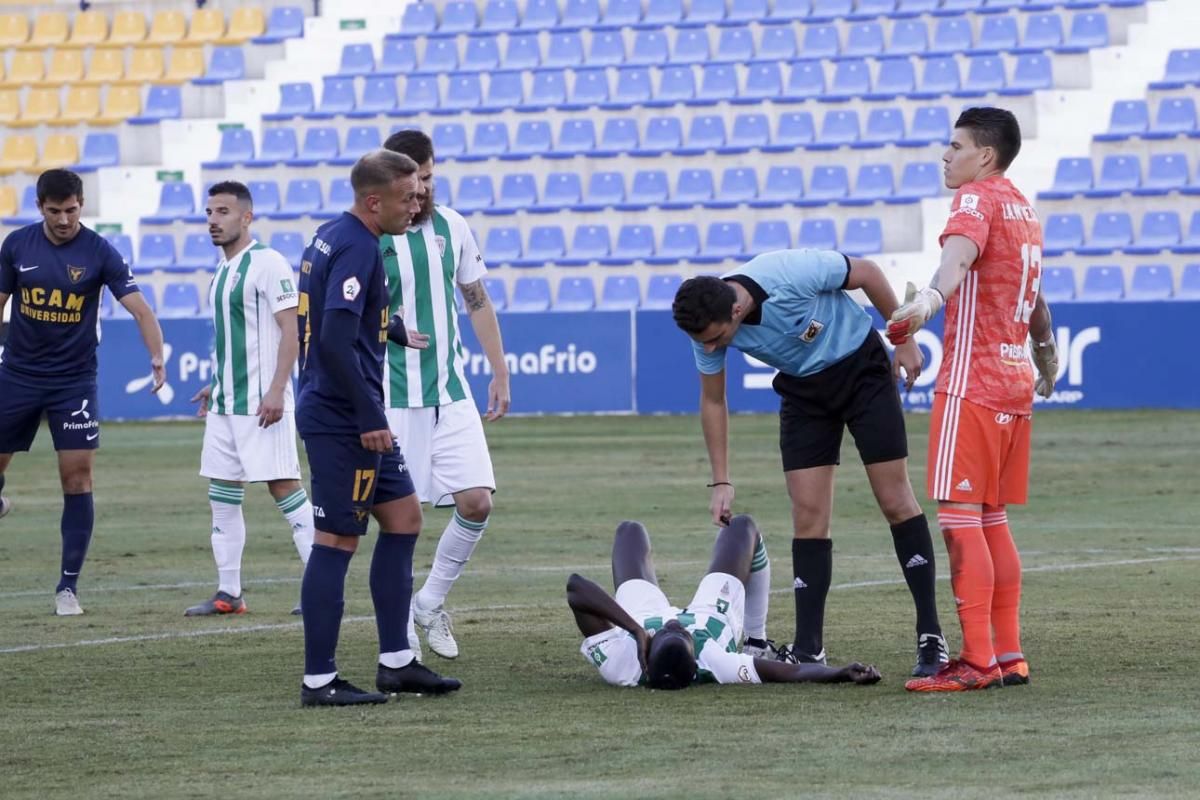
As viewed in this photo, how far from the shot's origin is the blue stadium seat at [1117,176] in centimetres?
2686

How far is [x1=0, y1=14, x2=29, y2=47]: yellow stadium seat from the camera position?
116 feet

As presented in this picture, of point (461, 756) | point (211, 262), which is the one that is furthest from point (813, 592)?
point (211, 262)

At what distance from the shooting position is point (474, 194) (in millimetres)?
29625

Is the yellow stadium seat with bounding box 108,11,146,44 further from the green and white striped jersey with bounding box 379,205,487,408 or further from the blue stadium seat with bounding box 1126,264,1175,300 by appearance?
the green and white striped jersey with bounding box 379,205,487,408

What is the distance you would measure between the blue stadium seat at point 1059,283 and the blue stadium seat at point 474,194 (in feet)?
27.0

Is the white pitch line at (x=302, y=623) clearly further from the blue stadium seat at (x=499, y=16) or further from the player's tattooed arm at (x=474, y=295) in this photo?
the blue stadium seat at (x=499, y=16)

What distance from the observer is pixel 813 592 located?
A: 775cm

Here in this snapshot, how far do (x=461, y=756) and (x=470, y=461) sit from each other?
256 centimetres

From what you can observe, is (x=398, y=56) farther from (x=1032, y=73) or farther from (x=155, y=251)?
(x=1032, y=73)

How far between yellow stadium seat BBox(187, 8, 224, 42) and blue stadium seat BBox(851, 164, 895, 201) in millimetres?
12075

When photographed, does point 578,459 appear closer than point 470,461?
No

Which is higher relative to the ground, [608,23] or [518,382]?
[608,23]

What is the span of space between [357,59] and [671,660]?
26.7 metres

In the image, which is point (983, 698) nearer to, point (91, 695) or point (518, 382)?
point (91, 695)
